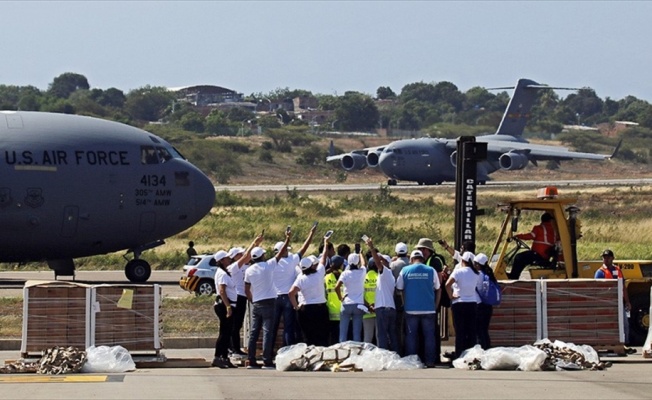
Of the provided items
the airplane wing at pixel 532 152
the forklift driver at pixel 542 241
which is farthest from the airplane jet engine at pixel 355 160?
the forklift driver at pixel 542 241

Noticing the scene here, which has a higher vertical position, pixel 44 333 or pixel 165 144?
pixel 165 144

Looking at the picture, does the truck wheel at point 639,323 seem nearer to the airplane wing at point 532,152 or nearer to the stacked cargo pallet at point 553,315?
the stacked cargo pallet at point 553,315

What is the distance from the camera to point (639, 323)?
20547mm

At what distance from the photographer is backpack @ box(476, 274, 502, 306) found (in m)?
18.2

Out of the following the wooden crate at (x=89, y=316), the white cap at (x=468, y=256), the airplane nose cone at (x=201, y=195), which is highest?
the airplane nose cone at (x=201, y=195)

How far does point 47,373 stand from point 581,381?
6479 mm

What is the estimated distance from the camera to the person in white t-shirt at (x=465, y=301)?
59.6 feet

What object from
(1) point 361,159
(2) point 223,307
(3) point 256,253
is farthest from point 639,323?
(1) point 361,159

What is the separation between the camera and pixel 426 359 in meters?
18.1

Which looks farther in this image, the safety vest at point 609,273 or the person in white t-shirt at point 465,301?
the safety vest at point 609,273

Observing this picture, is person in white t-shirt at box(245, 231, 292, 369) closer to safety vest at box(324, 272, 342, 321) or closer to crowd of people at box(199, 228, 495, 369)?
crowd of people at box(199, 228, 495, 369)

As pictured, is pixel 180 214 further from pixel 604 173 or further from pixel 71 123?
pixel 604 173

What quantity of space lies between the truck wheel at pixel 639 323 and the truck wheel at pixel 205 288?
10.5 m

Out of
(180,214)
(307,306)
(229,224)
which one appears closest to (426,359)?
(307,306)
